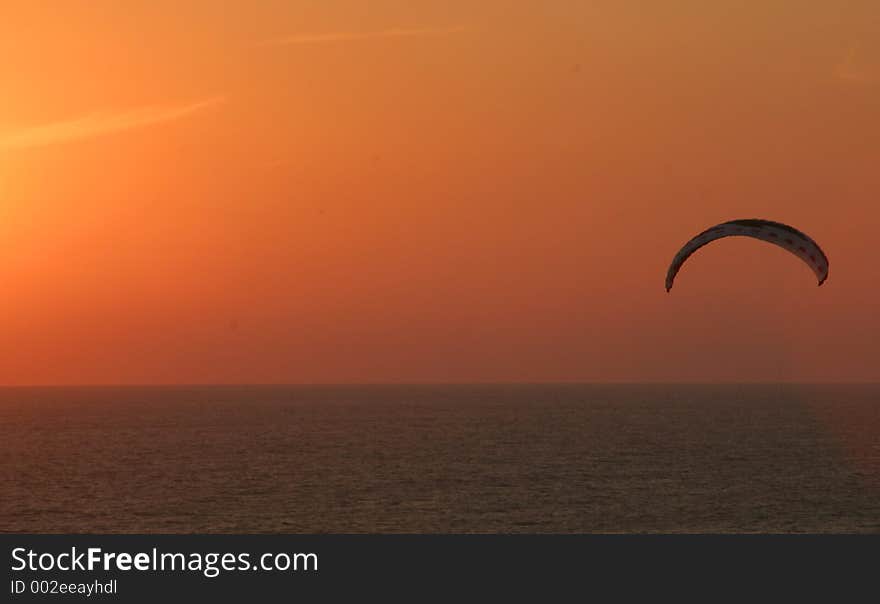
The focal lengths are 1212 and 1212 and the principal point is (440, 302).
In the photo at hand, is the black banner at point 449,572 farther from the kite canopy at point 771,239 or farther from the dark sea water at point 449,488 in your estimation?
the dark sea water at point 449,488

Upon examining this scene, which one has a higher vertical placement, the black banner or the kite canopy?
the kite canopy

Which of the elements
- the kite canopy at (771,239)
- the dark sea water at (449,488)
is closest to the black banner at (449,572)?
the kite canopy at (771,239)

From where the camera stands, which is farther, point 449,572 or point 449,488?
point 449,488

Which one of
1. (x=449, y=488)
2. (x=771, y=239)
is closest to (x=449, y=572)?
(x=771, y=239)

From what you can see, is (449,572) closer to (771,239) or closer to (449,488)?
(771,239)

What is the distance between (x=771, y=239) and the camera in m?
50.1

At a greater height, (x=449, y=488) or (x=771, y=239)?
(x=771, y=239)

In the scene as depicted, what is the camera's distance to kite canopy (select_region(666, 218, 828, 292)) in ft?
158

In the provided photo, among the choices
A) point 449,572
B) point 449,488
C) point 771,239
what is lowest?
point 449,572

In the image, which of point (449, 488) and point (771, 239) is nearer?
point (771, 239)

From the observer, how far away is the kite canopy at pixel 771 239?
4822cm

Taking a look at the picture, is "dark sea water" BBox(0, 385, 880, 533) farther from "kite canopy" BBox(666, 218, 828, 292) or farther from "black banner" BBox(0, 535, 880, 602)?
"kite canopy" BBox(666, 218, 828, 292)

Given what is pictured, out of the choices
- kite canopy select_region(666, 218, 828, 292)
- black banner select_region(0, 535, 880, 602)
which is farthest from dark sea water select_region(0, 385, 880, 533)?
kite canopy select_region(666, 218, 828, 292)

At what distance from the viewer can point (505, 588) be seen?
4653 centimetres
